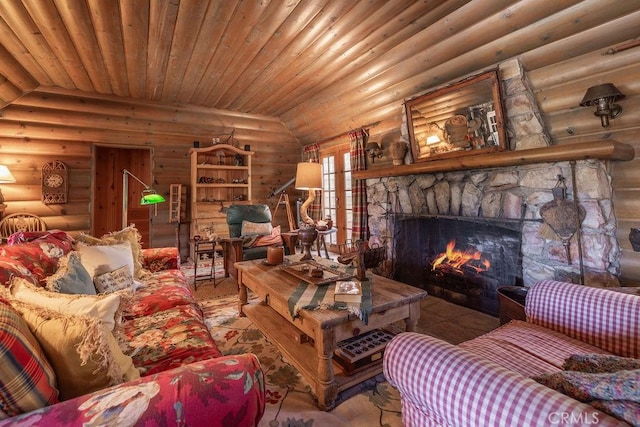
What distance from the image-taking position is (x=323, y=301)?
1.68 m

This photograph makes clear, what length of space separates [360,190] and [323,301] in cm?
293

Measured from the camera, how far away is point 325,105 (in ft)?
15.0

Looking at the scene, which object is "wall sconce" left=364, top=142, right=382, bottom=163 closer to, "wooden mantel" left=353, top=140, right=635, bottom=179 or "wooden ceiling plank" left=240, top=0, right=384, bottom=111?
"wooden mantel" left=353, top=140, right=635, bottom=179

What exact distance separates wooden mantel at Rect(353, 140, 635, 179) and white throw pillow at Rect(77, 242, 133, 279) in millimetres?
2900

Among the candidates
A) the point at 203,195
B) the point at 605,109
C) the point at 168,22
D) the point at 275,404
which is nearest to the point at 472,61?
the point at 605,109

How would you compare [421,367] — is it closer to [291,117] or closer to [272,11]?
[272,11]

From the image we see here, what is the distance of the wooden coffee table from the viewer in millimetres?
1500

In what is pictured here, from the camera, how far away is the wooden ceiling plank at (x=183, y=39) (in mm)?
2410

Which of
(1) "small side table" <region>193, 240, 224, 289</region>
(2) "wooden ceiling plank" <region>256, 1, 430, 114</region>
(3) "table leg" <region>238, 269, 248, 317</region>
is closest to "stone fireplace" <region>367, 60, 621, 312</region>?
(2) "wooden ceiling plank" <region>256, 1, 430, 114</region>

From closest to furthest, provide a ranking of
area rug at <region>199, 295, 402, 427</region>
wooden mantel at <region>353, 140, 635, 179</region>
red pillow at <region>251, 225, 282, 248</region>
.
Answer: area rug at <region>199, 295, 402, 427</region>, wooden mantel at <region>353, 140, 635, 179</region>, red pillow at <region>251, 225, 282, 248</region>

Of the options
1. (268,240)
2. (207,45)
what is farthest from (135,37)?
(268,240)

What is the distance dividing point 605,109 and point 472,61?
1.16 m

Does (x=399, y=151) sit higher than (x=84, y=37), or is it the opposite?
(x=84, y=37)

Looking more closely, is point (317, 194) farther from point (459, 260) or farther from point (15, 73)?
point (15, 73)
